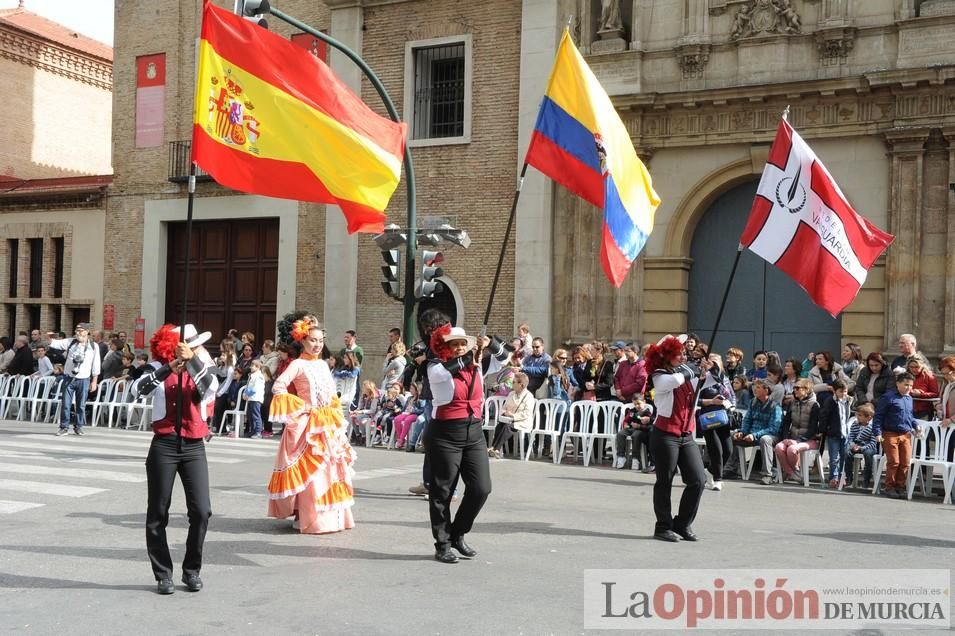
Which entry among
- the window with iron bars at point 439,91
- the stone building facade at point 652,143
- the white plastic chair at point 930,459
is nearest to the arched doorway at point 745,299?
the stone building facade at point 652,143

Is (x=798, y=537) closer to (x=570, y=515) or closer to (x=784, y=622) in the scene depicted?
(x=570, y=515)

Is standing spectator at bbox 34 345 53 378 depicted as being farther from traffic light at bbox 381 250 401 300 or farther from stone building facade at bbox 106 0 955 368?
traffic light at bbox 381 250 401 300

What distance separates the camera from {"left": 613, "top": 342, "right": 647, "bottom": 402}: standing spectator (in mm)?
16250

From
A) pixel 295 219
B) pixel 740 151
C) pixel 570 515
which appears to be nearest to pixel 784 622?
pixel 570 515

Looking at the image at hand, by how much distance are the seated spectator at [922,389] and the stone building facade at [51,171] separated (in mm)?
21006

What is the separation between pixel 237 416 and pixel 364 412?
2414 mm

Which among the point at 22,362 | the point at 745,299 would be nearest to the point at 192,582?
the point at 745,299

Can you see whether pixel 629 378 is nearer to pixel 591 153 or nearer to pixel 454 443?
pixel 591 153

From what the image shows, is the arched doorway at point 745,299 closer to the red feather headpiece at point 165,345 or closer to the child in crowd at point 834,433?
the child in crowd at point 834,433

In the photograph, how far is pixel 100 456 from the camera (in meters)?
15.0

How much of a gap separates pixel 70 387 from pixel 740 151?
12.3m

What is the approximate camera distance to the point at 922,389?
14.3m

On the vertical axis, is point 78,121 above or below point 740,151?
above

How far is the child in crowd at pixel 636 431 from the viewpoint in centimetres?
1535
